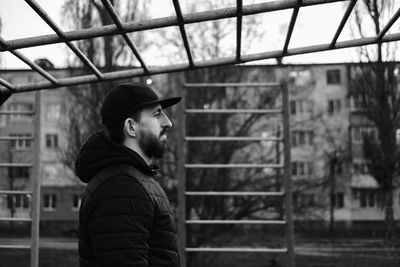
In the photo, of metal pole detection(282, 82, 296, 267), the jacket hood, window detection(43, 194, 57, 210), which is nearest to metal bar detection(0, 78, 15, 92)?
the jacket hood

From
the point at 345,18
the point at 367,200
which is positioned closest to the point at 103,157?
the point at 345,18

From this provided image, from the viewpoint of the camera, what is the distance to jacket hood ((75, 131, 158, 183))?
188 centimetres

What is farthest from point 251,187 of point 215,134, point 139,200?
point 139,200

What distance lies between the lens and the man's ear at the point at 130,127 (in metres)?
1.96

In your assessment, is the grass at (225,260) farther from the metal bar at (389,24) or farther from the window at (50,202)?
the window at (50,202)

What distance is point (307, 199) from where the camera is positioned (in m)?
13.7

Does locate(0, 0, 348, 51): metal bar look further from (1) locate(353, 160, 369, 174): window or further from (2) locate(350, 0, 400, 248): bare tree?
(1) locate(353, 160, 369, 174): window

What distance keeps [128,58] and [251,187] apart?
466 centimetres

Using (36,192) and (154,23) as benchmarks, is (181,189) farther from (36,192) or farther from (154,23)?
(154,23)

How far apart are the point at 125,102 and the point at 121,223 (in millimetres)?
481

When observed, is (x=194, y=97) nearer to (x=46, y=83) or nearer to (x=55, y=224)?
(x=46, y=83)

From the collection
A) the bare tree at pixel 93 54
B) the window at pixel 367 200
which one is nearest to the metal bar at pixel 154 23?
the bare tree at pixel 93 54

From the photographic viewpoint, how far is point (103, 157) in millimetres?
1905

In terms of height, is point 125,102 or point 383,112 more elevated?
point 383,112
